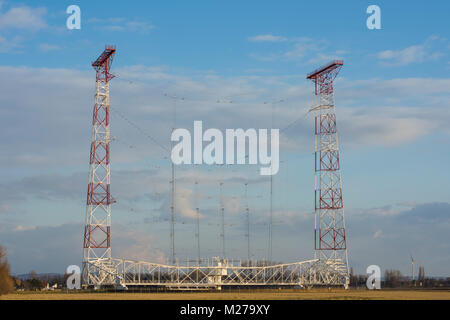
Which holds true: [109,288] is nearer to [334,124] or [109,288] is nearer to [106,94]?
[106,94]

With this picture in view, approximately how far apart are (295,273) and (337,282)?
986 centimetres

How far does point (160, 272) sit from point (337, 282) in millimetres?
33340

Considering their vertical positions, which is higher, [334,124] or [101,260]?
[334,124]

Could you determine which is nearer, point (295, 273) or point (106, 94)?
point (106, 94)

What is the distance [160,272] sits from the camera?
11919 cm
